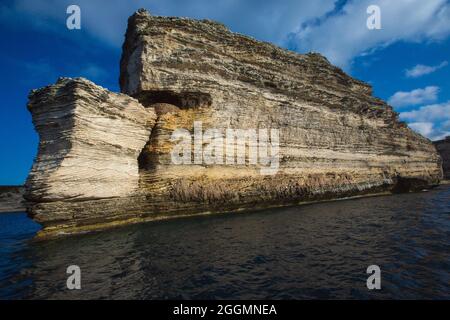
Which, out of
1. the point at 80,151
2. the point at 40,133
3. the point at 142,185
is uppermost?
the point at 40,133

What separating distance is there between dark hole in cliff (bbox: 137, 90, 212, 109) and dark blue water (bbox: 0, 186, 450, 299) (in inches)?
375

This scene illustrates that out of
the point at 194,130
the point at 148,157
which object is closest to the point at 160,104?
the point at 194,130

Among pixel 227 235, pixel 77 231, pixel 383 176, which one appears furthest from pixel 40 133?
pixel 383 176

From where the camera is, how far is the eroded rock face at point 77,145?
1304cm

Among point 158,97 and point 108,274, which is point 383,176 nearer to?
point 158,97

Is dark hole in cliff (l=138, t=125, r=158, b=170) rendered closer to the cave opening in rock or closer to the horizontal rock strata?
the cave opening in rock

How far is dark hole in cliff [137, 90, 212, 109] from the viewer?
1895cm

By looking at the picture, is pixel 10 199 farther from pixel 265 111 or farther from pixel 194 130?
pixel 265 111

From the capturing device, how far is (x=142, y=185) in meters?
16.6

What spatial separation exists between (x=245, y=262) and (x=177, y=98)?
14.2 meters

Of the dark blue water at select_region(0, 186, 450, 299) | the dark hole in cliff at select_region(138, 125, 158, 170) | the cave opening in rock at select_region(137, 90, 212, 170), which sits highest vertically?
the cave opening in rock at select_region(137, 90, 212, 170)

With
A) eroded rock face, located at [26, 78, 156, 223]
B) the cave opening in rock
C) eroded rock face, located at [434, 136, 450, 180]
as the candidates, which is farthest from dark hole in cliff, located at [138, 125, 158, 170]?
eroded rock face, located at [434, 136, 450, 180]

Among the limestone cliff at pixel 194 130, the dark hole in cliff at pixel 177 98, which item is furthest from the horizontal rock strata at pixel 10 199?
the dark hole in cliff at pixel 177 98
